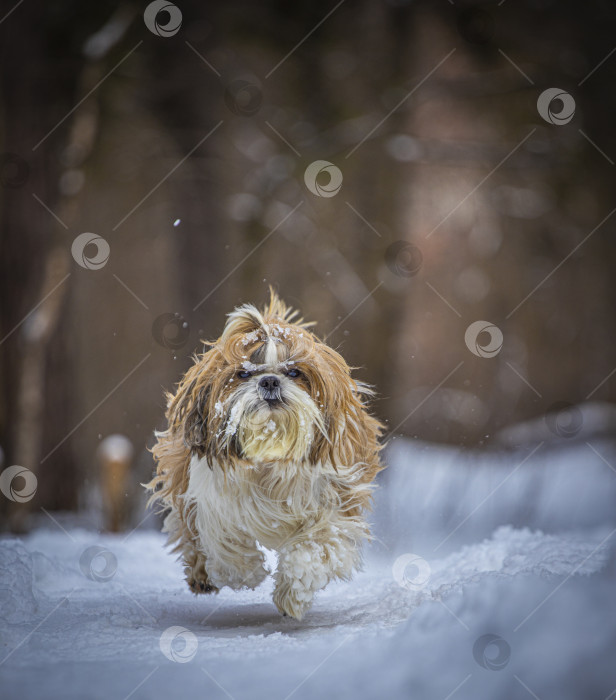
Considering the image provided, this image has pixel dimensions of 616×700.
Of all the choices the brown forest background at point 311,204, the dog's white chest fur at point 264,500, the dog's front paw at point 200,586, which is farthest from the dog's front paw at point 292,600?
the brown forest background at point 311,204

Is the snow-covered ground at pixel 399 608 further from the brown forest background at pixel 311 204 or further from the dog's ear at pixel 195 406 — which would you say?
the dog's ear at pixel 195 406

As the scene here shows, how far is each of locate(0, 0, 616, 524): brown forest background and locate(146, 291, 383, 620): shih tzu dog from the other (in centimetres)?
66

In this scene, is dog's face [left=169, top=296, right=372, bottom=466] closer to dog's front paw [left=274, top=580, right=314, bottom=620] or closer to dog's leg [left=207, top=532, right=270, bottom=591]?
dog's leg [left=207, top=532, right=270, bottom=591]

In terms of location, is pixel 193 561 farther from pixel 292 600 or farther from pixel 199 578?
pixel 292 600

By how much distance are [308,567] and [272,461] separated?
0.36 m

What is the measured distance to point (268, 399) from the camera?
2.01 m

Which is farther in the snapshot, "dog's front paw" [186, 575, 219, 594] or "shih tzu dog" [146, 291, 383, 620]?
"dog's front paw" [186, 575, 219, 594]

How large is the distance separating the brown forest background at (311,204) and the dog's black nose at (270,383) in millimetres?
947

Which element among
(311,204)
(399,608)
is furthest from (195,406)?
(311,204)

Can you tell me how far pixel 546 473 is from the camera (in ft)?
9.86

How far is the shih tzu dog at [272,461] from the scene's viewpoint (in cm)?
207

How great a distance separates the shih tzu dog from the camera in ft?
6.79

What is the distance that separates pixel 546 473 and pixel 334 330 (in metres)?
1.13

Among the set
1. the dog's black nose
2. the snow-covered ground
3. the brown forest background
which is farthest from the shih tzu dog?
the brown forest background
